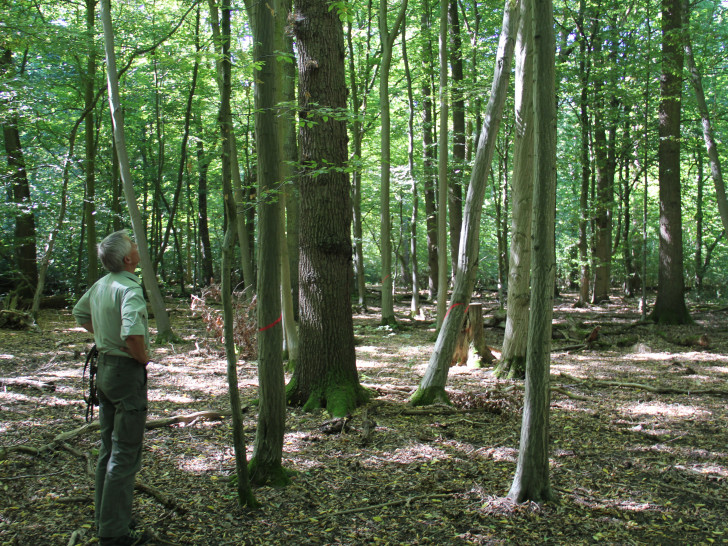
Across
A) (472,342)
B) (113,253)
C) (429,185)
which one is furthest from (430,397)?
(429,185)

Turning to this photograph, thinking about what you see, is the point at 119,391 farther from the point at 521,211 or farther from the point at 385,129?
the point at 385,129

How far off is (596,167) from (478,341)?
1061 centimetres

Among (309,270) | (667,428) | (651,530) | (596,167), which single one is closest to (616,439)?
(667,428)

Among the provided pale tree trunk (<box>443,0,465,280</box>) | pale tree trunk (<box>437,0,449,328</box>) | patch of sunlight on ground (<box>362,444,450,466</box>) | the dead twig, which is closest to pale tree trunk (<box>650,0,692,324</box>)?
pale tree trunk (<box>443,0,465,280</box>)

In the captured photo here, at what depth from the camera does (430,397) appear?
18.2ft

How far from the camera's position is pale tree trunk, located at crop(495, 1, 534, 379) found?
636cm

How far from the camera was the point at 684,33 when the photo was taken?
900 centimetres

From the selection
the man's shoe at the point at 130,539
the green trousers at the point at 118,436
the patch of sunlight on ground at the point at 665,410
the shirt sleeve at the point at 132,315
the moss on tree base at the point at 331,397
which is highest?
the shirt sleeve at the point at 132,315

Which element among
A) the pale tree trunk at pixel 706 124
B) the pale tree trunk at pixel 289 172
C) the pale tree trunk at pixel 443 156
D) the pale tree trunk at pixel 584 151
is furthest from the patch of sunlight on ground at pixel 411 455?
the pale tree trunk at pixel 584 151

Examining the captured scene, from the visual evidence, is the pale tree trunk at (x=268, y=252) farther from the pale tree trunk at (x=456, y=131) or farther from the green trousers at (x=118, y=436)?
the pale tree trunk at (x=456, y=131)

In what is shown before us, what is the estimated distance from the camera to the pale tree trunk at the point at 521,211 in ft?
20.9

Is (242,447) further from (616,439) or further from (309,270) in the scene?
(616,439)

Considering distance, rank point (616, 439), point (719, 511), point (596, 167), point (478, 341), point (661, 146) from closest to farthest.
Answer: point (719, 511)
point (616, 439)
point (478, 341)
point (661, 146)
point (596, 167)

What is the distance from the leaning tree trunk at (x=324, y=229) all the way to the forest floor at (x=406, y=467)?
445mm
